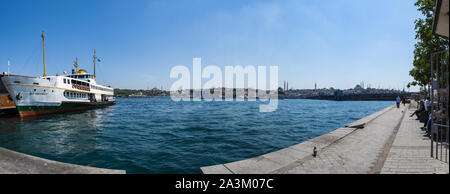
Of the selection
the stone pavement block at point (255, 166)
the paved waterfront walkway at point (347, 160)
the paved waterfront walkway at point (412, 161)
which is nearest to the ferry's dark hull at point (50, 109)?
the stone pavement block at point (255, 166)

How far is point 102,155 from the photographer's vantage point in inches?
286

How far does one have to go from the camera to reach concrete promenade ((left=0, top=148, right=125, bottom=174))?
395cm

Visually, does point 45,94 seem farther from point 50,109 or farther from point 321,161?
point 321,161

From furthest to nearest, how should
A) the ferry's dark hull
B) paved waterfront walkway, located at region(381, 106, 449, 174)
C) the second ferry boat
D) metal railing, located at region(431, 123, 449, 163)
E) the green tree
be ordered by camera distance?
the ferry's dark hull
the second ferry boat
the green tree
paved waterfront walkway, located at region(381, 106, 449, 174)
metal railing, located at region(431, 123, 449, 163)

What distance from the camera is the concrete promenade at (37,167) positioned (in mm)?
3945

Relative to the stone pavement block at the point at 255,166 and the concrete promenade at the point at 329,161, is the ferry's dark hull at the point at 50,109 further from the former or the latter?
the stone pavement block at the point at 255,166

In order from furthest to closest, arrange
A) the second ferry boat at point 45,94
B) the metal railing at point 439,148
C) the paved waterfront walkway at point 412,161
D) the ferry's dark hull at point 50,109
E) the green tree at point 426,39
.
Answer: the ferry's dark hull at point 50,109 → the second ferry boat at point 45,94 → the green tree at point 426,39 → the paved waterfront walkway at point 412,161 → the metal railing at point 439,148

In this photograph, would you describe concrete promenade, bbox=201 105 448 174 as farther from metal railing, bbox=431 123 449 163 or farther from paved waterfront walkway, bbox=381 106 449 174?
metal railing, bbox=431 123 449 163

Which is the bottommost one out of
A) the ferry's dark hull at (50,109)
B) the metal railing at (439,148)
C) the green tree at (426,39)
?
the ferry's dark hull at (50,109)

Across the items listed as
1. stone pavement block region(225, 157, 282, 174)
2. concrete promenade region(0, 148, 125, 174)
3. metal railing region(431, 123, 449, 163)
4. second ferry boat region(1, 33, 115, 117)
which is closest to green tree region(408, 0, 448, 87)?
metal railing region(431, 123, 449, 163)

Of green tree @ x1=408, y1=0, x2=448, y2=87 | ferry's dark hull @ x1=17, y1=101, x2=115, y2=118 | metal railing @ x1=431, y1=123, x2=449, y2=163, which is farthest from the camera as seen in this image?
ferry's dark hull @ x1=17, y1=101, x2=115, y2=118

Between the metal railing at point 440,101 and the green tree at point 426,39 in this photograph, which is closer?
the metal railing at point 440,101
